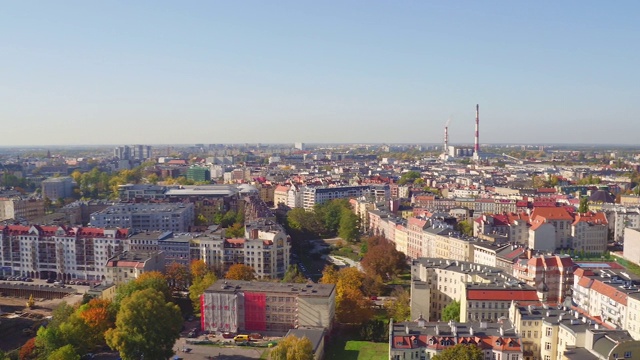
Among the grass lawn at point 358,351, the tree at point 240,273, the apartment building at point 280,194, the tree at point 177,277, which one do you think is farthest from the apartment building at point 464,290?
the apartment building at point 280,194

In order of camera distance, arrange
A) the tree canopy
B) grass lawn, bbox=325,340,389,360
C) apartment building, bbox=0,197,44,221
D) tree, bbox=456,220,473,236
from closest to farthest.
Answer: grass lawn, bbox=325,340,389,360
the tree canopy
tree, bbox=456,220,473,236
apartment building, bbox=0,197,44,221

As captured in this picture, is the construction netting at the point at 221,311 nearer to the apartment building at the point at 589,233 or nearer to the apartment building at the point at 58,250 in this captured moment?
the apartment building at the point at 58,250

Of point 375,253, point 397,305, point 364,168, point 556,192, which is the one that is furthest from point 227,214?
point 364,168

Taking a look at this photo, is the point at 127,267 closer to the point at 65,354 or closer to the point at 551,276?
the point at 65,354

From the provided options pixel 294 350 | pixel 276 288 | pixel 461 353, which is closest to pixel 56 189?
pixel 276 288

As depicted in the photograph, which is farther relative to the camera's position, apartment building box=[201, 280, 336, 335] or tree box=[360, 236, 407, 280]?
tree box=[360, 236, 407, 280]

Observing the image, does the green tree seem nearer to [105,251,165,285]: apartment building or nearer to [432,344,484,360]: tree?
[105,251,165,285]: apartment building

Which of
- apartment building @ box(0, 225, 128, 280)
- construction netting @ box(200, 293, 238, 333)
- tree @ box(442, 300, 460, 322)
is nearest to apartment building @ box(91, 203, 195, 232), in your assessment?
apartment building @ box(0, 225, 128, 280)
